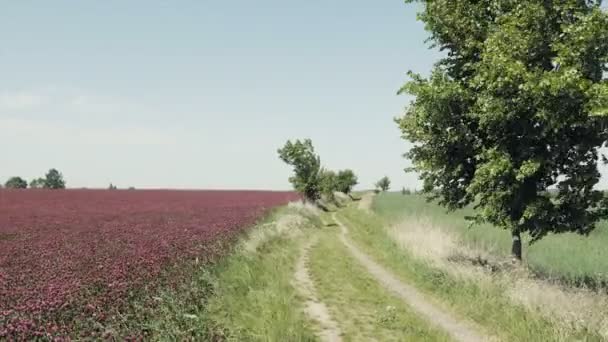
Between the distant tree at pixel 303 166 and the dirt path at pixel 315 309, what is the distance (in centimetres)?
2830

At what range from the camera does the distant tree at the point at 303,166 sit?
44.8m

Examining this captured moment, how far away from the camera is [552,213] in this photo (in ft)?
42.8

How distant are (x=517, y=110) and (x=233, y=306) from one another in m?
8.75

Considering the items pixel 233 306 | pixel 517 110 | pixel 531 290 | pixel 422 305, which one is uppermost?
pixel 517 110

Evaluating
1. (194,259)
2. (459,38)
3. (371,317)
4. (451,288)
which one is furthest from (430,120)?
(194,259)

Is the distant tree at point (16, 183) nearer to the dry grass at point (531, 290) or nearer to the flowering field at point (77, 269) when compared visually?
the flowering field at point (77, 269)

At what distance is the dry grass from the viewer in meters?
9.14

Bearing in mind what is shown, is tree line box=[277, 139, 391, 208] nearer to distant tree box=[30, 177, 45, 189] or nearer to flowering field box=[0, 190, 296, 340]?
flowering field box=[0, 190, 296, 340]

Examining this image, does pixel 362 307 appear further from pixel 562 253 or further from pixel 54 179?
pixel 54 179

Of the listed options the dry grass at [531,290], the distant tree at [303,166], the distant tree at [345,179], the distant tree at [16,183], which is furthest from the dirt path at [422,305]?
the distant tree at [16,183]

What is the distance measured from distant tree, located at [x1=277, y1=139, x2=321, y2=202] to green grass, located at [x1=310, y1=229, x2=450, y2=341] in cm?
2730

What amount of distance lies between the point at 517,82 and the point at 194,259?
994 cm

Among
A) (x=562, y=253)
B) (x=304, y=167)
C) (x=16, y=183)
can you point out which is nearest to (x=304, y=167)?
(x=304, y=167)

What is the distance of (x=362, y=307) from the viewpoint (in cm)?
1152
